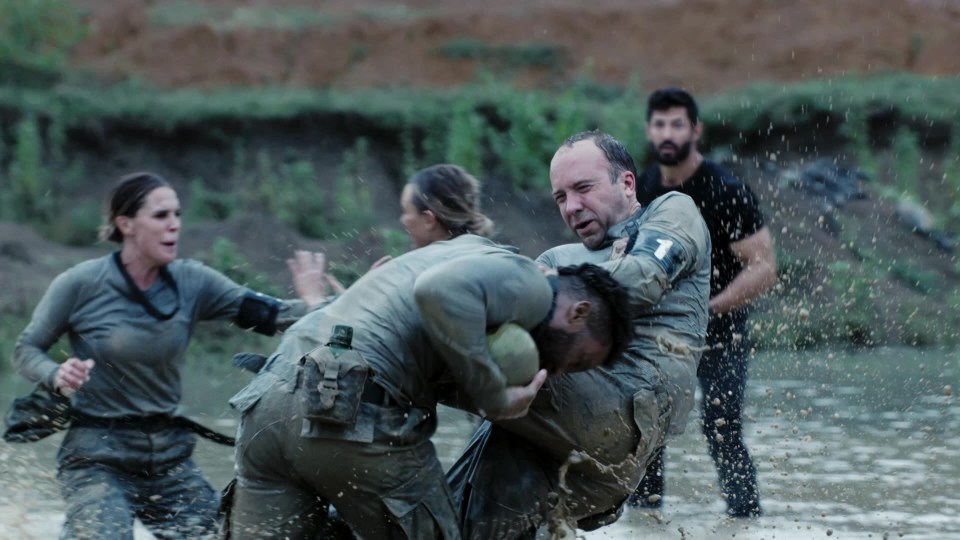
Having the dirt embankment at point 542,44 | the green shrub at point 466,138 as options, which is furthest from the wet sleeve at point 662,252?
the dirt embankment at point 542,44

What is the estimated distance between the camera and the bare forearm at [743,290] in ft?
25.4

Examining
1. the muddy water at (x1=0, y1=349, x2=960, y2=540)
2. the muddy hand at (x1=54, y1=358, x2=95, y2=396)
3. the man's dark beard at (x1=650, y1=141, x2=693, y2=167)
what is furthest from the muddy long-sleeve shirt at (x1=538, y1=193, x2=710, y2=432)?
the man's dark beard at (x1=650, y1=141, x2=693, y2=167)

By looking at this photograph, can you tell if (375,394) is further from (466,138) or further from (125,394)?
(466,138)

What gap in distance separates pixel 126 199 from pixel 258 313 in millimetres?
746

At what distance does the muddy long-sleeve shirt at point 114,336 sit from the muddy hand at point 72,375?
165 mm

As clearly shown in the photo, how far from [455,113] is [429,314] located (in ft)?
55.3

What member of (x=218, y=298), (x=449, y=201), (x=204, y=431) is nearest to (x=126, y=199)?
(x=218, y=298)

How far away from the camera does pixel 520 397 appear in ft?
15.3

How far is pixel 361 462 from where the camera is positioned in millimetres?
4680

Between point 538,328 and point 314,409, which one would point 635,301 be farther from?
point 314,409

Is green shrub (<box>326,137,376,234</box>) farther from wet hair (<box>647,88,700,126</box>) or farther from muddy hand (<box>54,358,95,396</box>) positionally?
muddy hand (<box>54,358,95,396</box>)

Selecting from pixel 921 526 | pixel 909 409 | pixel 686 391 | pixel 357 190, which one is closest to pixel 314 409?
pixel 686 391

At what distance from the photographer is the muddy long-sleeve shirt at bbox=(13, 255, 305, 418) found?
6.22 meters

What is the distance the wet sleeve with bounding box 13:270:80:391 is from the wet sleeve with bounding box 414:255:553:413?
7.23 ft
